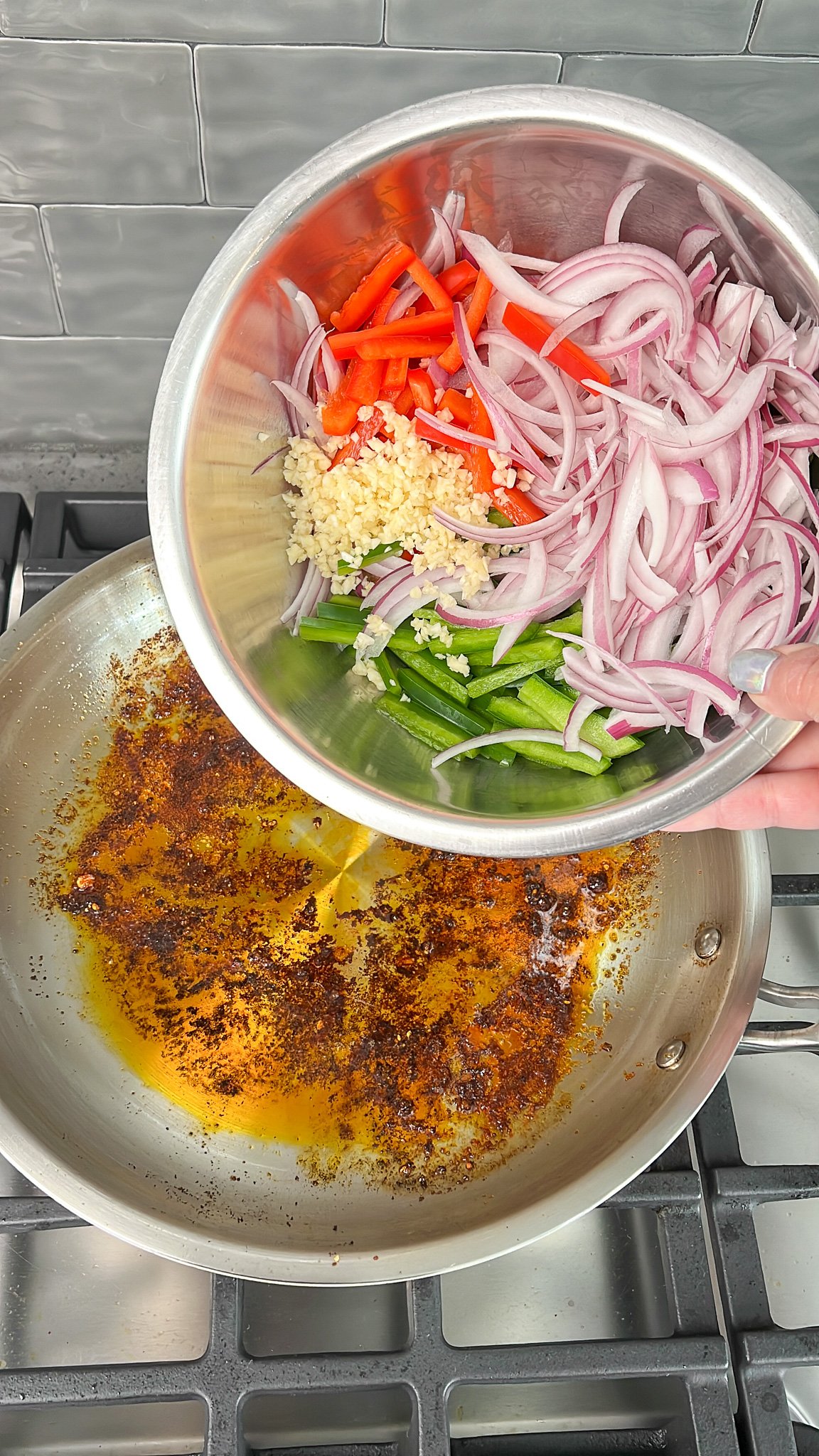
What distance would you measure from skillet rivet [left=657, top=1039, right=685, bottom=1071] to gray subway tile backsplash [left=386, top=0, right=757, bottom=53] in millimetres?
778

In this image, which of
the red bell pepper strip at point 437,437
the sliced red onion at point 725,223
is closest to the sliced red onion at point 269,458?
the red bell pepper strip at point 437,437

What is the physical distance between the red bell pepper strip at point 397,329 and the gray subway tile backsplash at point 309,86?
24cm

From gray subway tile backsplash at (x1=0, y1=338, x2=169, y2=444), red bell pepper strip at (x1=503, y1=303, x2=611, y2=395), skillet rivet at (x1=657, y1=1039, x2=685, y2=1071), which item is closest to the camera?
red bell pepper strip at (x1=503, y1=303, x2=611, y2=395)

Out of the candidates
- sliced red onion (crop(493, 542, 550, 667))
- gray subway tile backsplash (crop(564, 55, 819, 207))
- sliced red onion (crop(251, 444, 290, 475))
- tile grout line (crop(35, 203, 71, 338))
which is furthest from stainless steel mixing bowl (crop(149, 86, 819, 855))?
tile grout line (crop(35, 203, 71, 338))

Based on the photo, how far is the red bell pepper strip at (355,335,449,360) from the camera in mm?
728

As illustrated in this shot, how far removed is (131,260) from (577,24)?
44 cm

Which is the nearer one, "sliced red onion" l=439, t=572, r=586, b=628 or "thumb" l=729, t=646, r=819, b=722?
"thumb" l=729, t=646, r=819, b=722

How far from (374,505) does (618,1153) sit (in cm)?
49

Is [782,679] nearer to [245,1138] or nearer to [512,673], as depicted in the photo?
[512,673]

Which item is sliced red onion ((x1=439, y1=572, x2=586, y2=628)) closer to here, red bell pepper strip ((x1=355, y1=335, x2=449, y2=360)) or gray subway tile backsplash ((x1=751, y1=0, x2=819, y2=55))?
red bell pepper strip ((x1=355, y1=335, x2=449, y2=360))

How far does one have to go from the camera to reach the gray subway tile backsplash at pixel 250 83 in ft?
2.59

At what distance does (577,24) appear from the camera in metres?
0.80

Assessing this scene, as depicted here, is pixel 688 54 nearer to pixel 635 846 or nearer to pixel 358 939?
pixel 635 846

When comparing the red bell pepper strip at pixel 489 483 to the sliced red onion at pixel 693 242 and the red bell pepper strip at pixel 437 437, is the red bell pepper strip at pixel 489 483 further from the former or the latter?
the sliced red onion at pixel 693 242
